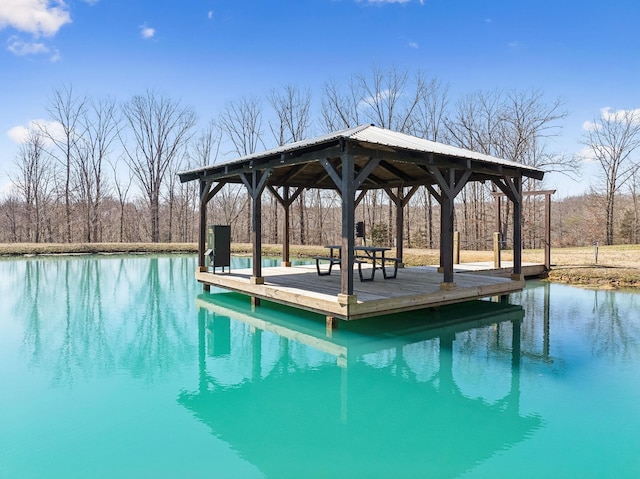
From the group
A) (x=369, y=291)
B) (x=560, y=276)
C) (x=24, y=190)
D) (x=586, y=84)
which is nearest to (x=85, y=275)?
(x=369, y=291)

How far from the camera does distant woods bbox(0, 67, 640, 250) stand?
2248 cm

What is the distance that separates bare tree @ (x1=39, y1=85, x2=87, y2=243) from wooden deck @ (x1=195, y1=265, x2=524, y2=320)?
19692 millimetres

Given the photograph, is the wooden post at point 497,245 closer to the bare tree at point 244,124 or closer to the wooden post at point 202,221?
the wooden post at point 202,221

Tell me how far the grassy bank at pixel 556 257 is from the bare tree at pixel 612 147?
875 centimetres

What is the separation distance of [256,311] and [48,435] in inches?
196

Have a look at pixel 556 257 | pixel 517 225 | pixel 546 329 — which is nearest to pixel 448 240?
pixel 546 329

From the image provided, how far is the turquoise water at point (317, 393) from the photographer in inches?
119

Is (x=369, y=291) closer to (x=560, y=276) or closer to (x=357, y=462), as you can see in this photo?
(x=357, y=462)

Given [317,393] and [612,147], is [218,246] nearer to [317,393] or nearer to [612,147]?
[317,393]

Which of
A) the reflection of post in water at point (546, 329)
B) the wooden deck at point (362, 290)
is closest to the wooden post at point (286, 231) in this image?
the wooden deck at point (362, 290)

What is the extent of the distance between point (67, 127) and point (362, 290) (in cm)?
2482

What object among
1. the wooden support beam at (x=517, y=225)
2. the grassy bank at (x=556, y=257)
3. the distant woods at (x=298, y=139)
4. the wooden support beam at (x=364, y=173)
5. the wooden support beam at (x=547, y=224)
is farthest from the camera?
the distant woods at (x=298, y=139)

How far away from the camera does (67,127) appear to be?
25.0 meters

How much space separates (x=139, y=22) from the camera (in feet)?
45.9
